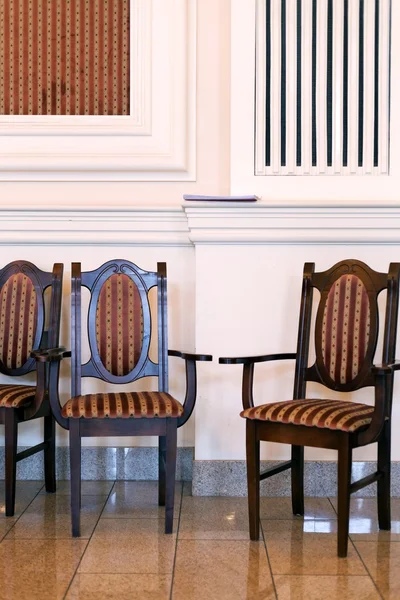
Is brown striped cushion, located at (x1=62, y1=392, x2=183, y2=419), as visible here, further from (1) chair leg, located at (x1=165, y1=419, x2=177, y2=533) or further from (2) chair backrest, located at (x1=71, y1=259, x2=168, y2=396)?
(2) chair backrest, located at (x1=71, y1=259, x2=168, y2=396)

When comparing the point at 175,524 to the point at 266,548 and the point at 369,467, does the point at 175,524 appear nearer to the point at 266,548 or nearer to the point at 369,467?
the point at 266,548

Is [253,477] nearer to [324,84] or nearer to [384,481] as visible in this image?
[384,481]

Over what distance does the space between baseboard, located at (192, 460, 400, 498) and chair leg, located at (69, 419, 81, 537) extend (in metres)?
0.77

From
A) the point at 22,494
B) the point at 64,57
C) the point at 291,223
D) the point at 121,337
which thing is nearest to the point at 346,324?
the point at 291,223

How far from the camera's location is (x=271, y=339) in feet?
12.4

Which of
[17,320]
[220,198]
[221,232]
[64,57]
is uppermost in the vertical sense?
[64,57]

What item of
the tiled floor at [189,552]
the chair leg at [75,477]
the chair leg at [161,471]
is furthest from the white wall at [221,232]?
the chair leg at [75,477]

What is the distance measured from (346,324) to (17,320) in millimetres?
1516

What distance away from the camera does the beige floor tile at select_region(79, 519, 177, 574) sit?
275cm

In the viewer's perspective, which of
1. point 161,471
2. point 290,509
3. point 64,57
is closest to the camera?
point 290,509

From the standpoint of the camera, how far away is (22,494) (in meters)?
3.71

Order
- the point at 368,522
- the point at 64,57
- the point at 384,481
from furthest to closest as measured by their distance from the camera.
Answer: the point at 64,57
the point at 368,522
the point at 384,481

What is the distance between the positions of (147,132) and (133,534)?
196cm

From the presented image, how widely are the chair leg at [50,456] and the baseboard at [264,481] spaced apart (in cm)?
65
